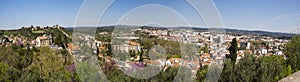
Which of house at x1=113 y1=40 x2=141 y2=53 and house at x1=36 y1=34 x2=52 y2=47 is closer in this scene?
house at x1=113 y1=40 x2=141 y2=53

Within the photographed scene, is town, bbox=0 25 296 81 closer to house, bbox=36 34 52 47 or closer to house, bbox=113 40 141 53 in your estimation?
house, bbox=113 40 141 53

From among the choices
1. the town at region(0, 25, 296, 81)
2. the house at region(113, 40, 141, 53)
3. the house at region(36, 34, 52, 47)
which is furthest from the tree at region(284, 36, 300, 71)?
the house at region(36, 34, 52, 47)

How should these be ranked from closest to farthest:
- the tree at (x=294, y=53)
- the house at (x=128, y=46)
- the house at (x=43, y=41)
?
the house at (x=128, y=46)
the tree at (x=294, y=53)
the house at (x=43, y=41)

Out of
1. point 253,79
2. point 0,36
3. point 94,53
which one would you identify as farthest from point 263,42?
point 0,36

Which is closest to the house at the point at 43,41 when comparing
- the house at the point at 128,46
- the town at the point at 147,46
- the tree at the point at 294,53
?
the tree at the point at 294,53

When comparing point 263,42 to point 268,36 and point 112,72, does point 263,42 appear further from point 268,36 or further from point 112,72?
point 112,72

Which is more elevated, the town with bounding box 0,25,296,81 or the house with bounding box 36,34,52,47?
the town with bounding box 0,25,296,81

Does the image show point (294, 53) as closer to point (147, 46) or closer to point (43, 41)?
point (147, 46)

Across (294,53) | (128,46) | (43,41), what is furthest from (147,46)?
(43,41)

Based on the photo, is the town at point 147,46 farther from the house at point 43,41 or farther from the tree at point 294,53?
the house at point 43,41
